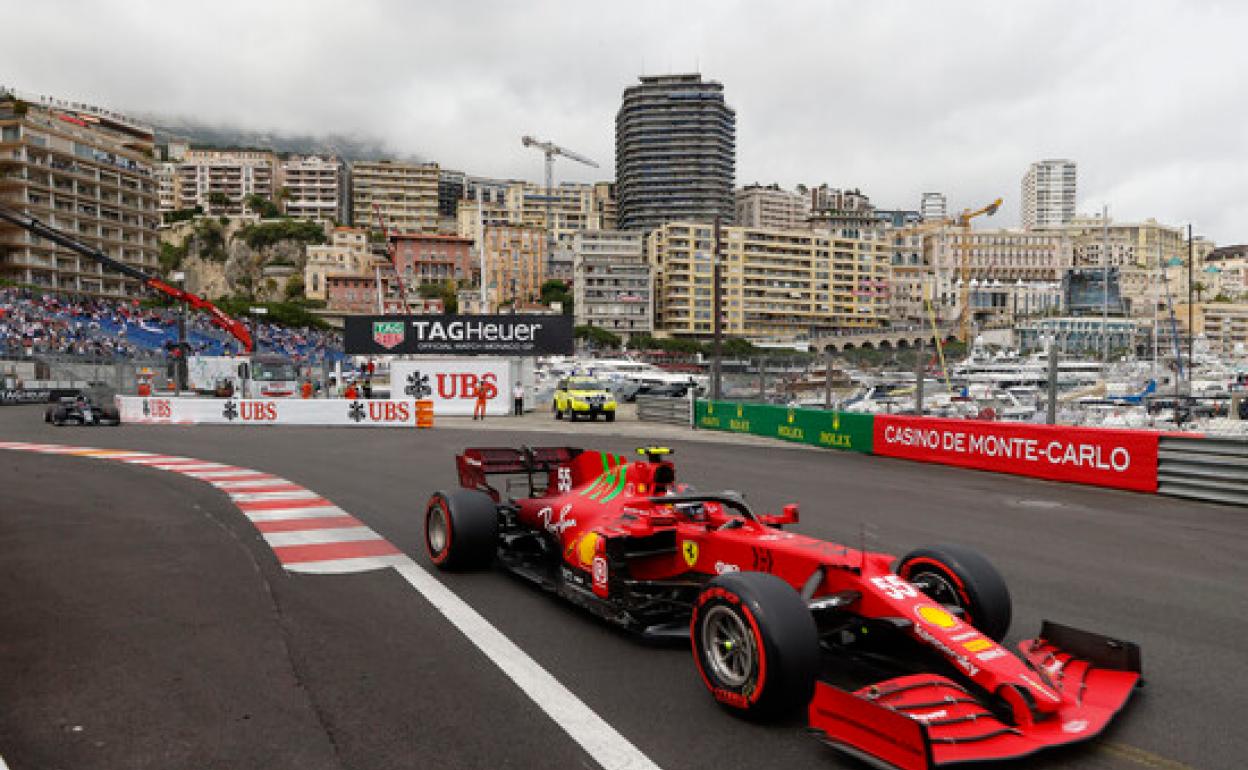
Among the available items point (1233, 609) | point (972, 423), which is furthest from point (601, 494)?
point (972, 423)

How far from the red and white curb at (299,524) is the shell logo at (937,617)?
4.75 meters

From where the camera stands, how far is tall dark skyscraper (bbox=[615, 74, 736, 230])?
18438 centimetres

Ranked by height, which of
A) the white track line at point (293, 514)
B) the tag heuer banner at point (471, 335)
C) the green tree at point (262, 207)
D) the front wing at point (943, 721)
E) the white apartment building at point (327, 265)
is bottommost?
the white track line at point (293, 514)

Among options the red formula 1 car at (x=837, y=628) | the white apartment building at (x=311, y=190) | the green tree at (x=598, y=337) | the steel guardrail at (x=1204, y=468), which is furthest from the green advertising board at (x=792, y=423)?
the white apartment building at (x=311, y=190)

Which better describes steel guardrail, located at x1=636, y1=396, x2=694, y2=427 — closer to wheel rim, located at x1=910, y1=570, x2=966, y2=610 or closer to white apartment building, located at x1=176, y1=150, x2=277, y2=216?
wheel rim, located at x1=910, y1=570, x2=966, y2=610

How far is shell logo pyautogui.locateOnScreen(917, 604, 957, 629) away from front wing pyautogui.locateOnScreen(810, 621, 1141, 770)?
0.27 meters

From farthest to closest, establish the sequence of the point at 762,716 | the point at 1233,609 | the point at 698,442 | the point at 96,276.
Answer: the point at 96,276
the point at 698,442
the point at 1233,609
the point at 762,716

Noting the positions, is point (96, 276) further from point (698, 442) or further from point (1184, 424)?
point (1184, 424)

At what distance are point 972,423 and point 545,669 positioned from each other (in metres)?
12.3

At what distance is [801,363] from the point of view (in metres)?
26.9

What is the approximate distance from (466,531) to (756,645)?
11.3 feet

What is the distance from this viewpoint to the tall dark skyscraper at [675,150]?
605 ft

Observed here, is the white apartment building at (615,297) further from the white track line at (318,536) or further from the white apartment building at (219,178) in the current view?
the white track line at (318,536)

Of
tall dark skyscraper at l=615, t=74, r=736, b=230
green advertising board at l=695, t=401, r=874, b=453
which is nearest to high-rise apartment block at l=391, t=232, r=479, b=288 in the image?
tall dark skyscraper at l=615, t=74, r=736, b=230
